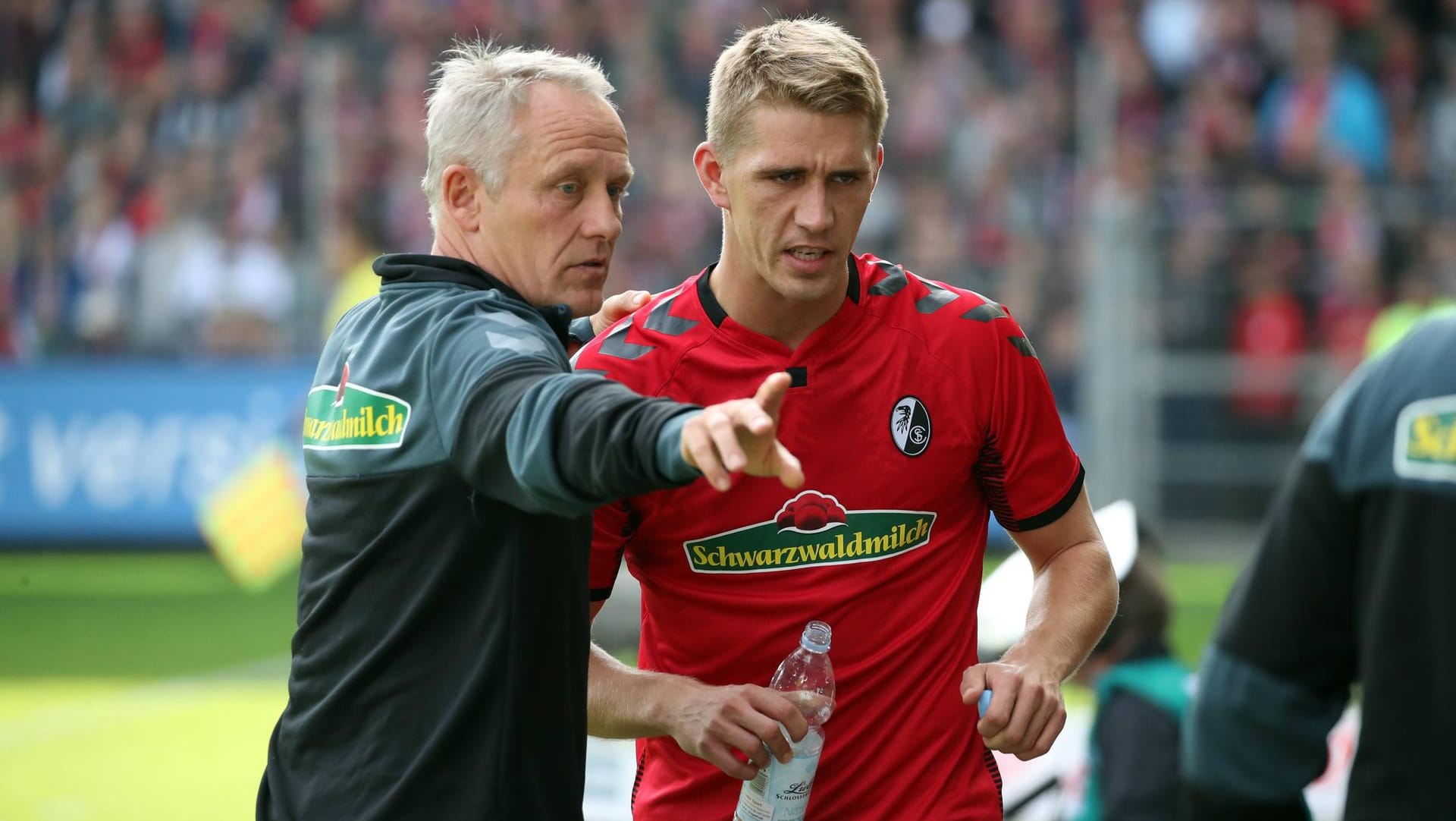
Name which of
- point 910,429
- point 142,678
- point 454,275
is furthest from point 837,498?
point 142,678

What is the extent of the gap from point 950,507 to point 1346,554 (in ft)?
3.88

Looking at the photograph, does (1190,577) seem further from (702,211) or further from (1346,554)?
(1346,554)

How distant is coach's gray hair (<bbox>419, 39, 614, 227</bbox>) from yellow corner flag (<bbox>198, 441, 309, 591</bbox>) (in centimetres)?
1069

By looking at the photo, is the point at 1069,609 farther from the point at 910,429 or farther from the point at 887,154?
the point at 887,154

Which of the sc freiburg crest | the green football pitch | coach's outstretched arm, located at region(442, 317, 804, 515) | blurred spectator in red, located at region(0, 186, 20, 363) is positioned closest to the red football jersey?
the sc freiburg crest

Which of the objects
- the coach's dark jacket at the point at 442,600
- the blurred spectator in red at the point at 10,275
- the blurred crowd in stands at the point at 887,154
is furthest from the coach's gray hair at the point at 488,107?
the blurred spectator in red at the point at 10,275

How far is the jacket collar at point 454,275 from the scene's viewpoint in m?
2.69

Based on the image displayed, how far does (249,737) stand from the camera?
29.0 feet

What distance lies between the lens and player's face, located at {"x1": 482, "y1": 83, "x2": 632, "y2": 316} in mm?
2768

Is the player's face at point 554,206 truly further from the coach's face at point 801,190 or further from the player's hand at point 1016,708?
the player's hand at point 1016,708

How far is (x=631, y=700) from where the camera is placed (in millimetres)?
3111

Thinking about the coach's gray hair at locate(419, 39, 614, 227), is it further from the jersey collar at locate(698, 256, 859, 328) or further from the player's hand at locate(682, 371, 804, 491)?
the player's hand at locate(682, 371, 804, 491)

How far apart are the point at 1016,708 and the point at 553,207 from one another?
1154 millimetres

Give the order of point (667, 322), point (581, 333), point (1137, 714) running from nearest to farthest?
point (667, 322) → point (581, 333) → point (1137, 714)
